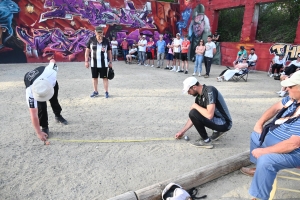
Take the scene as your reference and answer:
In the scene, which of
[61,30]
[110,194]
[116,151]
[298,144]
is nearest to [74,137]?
[116,151]

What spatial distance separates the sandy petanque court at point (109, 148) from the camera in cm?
268

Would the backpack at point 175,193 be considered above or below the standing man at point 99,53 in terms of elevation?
below

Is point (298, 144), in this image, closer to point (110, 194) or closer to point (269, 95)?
point (110, 194)

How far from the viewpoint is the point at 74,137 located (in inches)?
152

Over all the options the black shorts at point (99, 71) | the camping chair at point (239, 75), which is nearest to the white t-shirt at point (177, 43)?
the camping chair at point (239, 75)

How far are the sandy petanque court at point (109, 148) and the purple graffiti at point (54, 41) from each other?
8.09m

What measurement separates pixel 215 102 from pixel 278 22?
1919 centimetres

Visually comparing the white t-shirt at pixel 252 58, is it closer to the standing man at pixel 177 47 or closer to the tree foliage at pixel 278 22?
the standing man at pixel 177 47

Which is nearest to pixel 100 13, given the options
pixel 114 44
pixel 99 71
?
pixel 114 44

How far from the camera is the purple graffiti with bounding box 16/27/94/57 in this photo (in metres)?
13.0

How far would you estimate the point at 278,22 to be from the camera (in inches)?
731

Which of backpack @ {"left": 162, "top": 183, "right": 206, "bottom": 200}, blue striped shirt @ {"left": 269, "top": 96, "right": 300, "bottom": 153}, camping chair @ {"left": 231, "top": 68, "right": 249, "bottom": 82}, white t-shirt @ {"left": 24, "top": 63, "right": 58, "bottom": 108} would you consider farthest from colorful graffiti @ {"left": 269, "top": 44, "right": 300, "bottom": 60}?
white t-shirt @ {"left": 24, "top": 63, "right": 58, "bottom": 108}

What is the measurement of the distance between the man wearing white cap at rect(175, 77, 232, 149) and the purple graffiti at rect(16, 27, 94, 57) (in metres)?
12.5

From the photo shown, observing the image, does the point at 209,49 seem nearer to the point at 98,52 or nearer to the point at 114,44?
the point at 98,52
